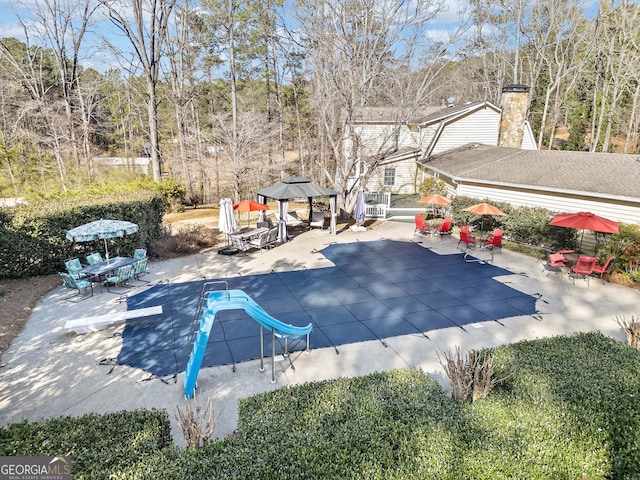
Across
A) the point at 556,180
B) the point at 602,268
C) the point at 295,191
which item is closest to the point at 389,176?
the point at 556,180

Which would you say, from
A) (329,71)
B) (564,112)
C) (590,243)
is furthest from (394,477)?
(564,112)

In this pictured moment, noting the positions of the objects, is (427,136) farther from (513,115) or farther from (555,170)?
(555,170)

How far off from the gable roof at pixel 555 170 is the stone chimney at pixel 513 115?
2.02 meters

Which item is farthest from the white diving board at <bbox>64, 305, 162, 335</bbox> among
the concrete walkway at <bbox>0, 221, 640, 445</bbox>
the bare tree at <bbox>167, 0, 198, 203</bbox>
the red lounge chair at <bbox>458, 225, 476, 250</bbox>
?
the bare tree at <bbox>167, 0, 198, 203</bbox>

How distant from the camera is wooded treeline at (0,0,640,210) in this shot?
54.9 ft

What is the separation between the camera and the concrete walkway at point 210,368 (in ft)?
19.3

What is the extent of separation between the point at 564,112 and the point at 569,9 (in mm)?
16573

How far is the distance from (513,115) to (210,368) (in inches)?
897

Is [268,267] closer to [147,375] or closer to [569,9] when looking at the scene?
[147,375]

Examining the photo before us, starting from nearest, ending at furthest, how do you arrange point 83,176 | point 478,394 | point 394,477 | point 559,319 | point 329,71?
point 394,477 < point 478,394 < point 559,319 < point 329,71 < point 83,176

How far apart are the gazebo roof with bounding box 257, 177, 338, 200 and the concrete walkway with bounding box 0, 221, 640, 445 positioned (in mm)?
4449

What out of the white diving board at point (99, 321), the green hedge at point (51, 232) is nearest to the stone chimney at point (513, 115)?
the green hedge at point (51, 232)

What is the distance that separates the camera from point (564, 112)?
4234cm

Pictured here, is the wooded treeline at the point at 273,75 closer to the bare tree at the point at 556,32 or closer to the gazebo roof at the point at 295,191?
the bare tree at the point at 556,32
